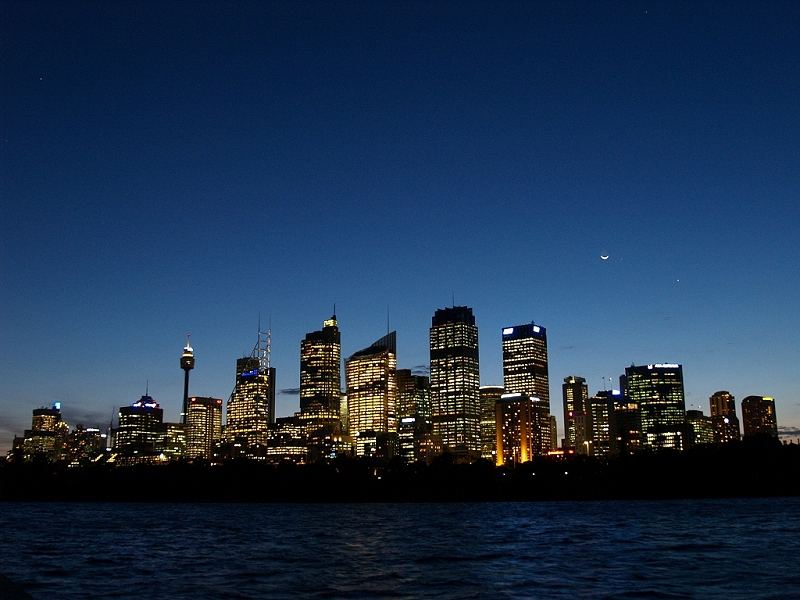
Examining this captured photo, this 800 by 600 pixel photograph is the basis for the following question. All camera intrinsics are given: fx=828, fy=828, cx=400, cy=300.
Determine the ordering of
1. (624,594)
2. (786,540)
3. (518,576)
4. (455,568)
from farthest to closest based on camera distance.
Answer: (786,540)
(455,568)
(518,576)
(624,594)

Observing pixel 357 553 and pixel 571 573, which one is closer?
pixel 571 573

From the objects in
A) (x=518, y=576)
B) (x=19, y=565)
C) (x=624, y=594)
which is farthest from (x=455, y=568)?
(x=19, y=565)

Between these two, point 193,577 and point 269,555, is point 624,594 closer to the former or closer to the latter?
point 193,577

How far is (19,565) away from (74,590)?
1424cm

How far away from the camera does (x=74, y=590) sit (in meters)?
35.9

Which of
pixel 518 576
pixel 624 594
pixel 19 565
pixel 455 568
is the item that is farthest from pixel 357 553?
pixel 624 594

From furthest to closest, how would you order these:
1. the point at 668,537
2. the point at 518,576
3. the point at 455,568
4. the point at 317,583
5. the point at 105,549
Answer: the point at 668,537
the point at 105,549
the point at 455,568
the point at 518,576
the point at 317,583

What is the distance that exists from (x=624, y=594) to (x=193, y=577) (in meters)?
20.6

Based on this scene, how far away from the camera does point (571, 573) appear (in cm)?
4269

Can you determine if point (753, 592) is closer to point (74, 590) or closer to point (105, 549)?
point (74, 590)

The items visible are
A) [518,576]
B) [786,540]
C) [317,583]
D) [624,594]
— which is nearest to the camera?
[624,594]

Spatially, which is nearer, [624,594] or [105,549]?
[624,594]

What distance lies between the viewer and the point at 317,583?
38719mm

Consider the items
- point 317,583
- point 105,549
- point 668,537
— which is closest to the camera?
point 317,583
